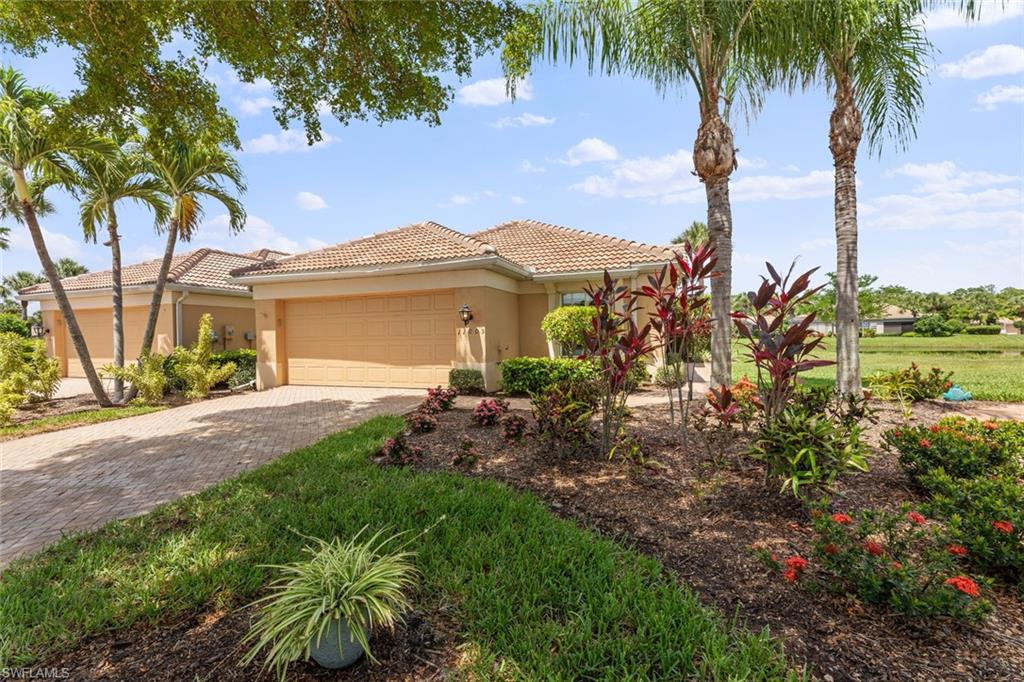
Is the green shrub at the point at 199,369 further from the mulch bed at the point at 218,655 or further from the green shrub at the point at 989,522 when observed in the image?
the green shrub at the point at 989,522

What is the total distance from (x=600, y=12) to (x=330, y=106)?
533 cm

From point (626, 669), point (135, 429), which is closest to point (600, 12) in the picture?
point (626, 669)

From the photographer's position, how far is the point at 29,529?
423 cm

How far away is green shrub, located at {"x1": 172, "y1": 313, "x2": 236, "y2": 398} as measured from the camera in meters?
11.8

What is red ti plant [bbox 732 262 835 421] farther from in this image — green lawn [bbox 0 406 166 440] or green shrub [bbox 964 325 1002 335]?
green shrub [bbox 964 325 1002 335]

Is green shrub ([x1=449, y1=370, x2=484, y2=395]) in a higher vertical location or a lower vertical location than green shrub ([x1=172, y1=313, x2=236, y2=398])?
lower

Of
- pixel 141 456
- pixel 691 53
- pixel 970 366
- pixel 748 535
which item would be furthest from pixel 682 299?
pixel 970 366

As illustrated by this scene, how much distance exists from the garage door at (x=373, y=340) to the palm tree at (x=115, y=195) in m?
4.12

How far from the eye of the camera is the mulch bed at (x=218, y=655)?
222 centimetres

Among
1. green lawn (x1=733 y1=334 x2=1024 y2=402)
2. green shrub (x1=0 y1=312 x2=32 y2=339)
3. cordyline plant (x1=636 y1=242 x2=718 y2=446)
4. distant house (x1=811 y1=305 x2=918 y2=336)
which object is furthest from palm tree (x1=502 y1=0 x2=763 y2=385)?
distant house (x1=811 y1=305 x2=918 y2=336)

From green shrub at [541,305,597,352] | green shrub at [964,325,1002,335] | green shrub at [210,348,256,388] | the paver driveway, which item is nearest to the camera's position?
the paver driveway

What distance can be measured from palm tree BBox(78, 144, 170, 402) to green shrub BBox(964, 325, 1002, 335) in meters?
55.7

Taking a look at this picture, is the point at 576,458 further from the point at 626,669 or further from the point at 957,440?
the point at 957,440

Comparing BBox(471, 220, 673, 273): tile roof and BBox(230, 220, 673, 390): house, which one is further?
BBox(471, 220, 673, 273): tile roof
